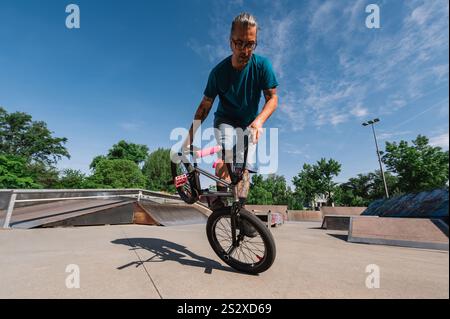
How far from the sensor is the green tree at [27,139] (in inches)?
1179

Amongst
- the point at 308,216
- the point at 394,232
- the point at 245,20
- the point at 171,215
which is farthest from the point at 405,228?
the point at 308,216

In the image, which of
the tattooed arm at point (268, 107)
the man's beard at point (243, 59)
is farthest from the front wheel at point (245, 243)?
the man's beard at point (243, 59)

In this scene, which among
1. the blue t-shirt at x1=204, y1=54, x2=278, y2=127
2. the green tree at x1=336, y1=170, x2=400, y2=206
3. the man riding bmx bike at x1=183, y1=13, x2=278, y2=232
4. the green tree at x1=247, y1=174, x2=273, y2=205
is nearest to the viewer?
the man riding bmx bike at x1=183, y1=13, x2=278, y2=232

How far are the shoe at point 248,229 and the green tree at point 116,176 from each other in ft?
117

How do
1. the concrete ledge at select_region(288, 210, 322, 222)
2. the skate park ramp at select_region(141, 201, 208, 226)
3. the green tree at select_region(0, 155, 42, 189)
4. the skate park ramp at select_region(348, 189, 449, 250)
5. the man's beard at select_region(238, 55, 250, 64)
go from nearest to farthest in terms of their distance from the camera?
1. the man's beard at select_region(238, 55, 250, 64)
2. the skate park ramp at select_region(348, 189, 449, 250)
3. the skate park ramp at select_region(141, 201, 208, 226)
4. the green tree at select_region(0, 155, 42, 189)
5. the concrete ledge at select_region(288, 210, 322, 222)

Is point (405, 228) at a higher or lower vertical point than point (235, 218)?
lower

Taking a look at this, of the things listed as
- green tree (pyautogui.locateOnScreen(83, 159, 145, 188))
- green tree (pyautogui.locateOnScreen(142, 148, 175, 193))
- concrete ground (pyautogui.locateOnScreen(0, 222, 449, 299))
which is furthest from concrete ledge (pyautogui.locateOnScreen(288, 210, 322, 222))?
concrete ground (pyautogui.locateOnScreen(0, 222, 449, 299))

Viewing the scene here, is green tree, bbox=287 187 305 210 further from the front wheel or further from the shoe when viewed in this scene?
the shoe

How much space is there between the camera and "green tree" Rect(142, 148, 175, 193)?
41.2m

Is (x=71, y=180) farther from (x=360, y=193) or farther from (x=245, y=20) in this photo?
(x=360, y=193)

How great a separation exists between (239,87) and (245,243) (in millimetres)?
1822

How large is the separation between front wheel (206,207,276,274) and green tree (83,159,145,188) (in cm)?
3534

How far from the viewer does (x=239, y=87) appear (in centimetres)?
260
